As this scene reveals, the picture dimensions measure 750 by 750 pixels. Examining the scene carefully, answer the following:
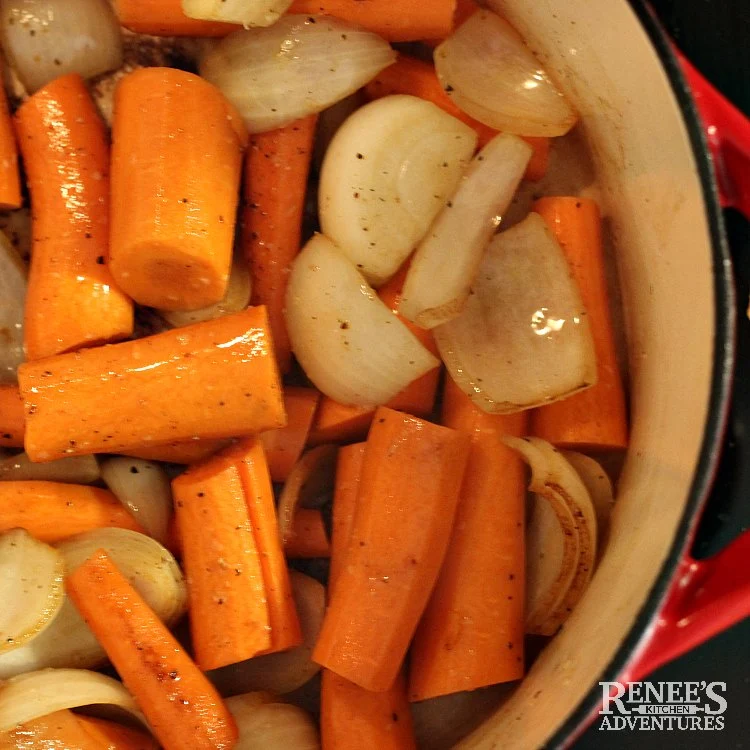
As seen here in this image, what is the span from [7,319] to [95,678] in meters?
0.50

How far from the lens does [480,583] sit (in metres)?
1.02

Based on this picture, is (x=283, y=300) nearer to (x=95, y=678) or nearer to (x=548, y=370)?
(x=548, y=370)

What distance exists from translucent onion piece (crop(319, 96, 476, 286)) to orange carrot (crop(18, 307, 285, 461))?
0.18m

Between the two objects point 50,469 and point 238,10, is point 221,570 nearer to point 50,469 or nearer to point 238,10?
point 50,469

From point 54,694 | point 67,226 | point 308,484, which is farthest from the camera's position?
point 308,484

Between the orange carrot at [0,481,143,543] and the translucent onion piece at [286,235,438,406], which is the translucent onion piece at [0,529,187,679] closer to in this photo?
the orange carrot at [0,481,143,543]

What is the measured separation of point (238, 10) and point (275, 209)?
259 millimetres

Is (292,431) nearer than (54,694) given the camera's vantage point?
No

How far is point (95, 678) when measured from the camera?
101 centimetres

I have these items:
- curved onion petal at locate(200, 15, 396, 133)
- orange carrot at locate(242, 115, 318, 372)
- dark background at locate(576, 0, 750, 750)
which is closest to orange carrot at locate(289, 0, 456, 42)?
curved onion petal at locate(200, 15, 396, 133)

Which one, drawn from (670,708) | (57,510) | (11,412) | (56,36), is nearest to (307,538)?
(57,510)

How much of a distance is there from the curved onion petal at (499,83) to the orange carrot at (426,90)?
0.03 m

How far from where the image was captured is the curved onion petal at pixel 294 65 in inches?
42.0

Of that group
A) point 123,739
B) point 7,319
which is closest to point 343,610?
point 123,739
